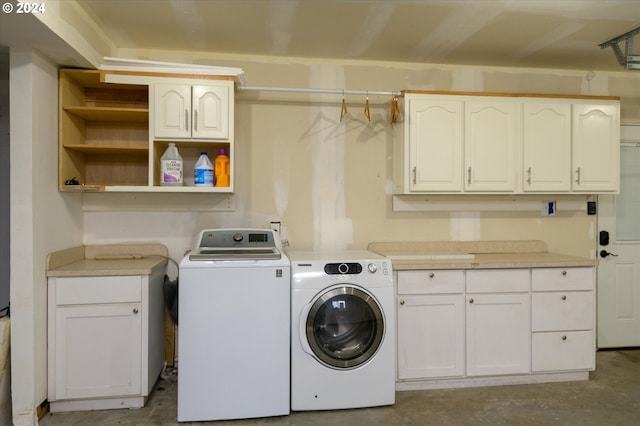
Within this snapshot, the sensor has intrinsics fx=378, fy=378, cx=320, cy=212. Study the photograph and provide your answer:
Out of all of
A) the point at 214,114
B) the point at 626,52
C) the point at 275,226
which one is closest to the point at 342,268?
the point at 275,226

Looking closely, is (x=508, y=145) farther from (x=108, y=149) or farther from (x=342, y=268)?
(x=108, y=149)

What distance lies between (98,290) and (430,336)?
6.85ft

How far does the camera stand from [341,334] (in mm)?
2262

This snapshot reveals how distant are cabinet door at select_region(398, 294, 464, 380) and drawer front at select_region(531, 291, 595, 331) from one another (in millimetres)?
541

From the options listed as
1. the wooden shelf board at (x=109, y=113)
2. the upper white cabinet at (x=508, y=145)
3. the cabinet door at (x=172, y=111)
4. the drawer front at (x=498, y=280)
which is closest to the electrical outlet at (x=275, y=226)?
the cabinet door at (x=172, y=111)

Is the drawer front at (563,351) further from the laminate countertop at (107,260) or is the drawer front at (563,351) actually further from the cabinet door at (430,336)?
the laminate countertop at (107,260)

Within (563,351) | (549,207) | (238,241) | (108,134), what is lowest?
(563,351)

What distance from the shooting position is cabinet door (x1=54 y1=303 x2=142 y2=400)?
2201 mm

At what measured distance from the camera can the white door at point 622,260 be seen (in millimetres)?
3225

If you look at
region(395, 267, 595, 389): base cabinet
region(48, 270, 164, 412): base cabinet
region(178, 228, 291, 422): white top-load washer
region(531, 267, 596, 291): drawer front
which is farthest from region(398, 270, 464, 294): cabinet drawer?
region(48, 270, 164, 412): base cabinet

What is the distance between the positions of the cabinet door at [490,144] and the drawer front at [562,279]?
64cm

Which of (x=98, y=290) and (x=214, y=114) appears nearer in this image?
(x=98, y=290)

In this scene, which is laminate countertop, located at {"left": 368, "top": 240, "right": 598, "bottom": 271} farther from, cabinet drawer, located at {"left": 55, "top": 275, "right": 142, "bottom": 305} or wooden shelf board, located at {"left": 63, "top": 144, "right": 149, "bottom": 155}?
wooden shelf board, located at {"left": 63, "top": 144, "right": 149, "bottom": 155}

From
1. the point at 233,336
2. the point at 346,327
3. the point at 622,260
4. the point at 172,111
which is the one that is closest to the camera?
the point at 233,336
